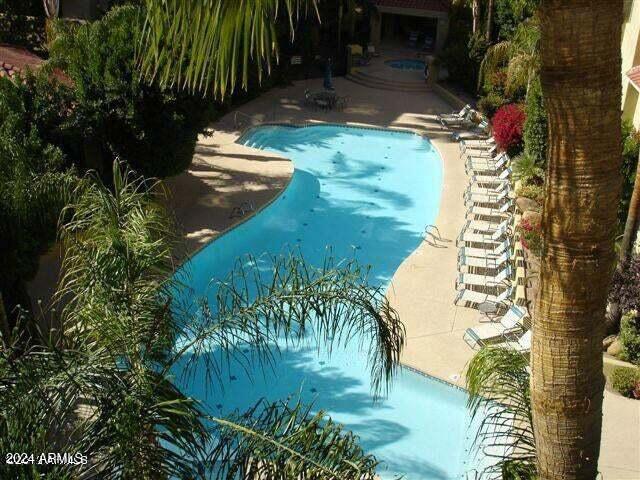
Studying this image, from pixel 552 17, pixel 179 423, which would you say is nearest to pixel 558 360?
pixel 552 17

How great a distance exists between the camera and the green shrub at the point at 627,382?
10969 mm

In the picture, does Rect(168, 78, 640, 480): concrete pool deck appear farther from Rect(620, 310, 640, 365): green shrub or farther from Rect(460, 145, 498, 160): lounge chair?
Rect(620, 310, 640, 365): green shrub

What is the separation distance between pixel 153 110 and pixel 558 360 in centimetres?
1211

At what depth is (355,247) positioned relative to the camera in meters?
17.1

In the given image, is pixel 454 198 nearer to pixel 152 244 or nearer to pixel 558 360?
pixel 152 244

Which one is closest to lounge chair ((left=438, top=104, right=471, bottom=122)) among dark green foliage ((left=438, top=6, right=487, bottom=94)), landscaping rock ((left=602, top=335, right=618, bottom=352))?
dark green foliage ((left=438, top=6, right=487, bottom=94))

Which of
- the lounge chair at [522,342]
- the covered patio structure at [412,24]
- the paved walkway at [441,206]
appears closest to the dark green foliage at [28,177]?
the paved walkway at [441,206]

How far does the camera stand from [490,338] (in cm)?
1252

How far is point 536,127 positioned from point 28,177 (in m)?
13.4

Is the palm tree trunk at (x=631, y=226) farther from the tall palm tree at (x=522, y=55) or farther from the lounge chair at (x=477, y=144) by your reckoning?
the lounge chair at (x=477, y=144)

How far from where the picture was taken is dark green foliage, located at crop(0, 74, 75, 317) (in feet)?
27.8

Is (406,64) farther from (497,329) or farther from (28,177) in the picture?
(28,177)

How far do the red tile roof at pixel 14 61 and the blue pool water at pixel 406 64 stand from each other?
18780 millimetres

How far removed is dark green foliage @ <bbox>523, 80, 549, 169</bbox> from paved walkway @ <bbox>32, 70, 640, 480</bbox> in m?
2.27
